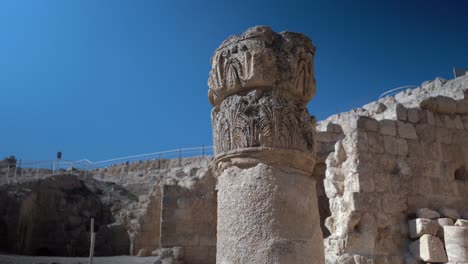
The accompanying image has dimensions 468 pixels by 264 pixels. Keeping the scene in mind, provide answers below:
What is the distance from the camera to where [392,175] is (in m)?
6.61

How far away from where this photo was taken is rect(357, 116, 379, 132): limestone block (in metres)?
6.66

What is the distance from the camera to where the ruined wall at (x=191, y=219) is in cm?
1090

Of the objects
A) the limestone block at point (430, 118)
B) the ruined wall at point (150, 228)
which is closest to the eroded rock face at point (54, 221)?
the ruined wall at point (150, 228)

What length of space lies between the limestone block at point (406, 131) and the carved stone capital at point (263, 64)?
3.66 metres

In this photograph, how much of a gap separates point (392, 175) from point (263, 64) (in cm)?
398

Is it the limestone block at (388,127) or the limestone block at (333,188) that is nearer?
the limestone block at (333,188)

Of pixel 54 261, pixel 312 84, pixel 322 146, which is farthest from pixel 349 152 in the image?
pixel 54 261

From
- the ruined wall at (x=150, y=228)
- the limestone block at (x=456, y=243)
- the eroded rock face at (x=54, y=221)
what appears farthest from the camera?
the eroded rock face at (x=54, y=221)

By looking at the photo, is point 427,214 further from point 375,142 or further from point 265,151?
point 265,151

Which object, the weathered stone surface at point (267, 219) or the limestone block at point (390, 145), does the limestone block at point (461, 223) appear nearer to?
Result: the limestone block at point (390, 145)

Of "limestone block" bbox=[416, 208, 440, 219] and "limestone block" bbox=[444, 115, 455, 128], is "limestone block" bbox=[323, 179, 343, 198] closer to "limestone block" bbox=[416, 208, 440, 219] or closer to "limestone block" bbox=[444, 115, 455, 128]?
"limestone block" bbox=[416, 208, 440, 219]

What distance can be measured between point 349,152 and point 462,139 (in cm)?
221

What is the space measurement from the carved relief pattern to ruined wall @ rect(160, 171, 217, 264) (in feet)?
25.5

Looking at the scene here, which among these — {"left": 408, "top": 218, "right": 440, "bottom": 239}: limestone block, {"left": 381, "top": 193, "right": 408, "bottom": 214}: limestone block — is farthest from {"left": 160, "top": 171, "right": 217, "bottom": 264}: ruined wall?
{"left": 408, "top": 218, "right": 440, "bottom": 239}: limestone block
